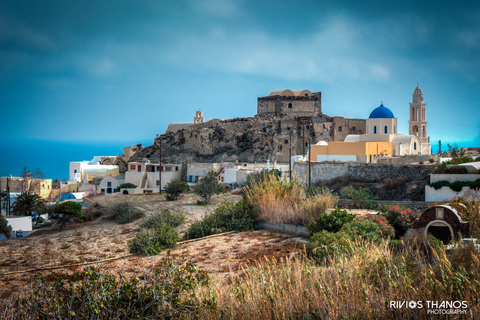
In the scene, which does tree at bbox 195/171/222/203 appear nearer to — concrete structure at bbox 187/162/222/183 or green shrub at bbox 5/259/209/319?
green shrub at bbox 5/259/209/319

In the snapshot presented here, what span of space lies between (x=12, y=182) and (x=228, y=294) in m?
43.6

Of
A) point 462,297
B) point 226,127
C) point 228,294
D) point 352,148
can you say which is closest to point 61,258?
point 228,294

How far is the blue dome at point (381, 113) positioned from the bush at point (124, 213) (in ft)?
68.8

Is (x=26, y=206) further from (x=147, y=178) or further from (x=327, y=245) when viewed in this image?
(x=327, y=245)

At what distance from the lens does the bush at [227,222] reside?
10.8 metres

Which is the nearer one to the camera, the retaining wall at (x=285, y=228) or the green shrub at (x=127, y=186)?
the retaining wall at (x=285, y=228)

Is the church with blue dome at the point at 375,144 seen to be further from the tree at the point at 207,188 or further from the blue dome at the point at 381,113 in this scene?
the tree at the point at 207,188

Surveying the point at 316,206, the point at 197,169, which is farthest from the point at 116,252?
the point at 197,169

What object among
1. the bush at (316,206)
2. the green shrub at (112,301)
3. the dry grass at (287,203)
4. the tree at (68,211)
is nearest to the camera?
the green shrub at (112,301)

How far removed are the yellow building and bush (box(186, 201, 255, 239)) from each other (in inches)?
702

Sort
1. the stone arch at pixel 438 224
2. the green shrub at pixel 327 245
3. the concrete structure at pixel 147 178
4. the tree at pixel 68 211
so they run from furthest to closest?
the concrete structure at pixel 147 178
the tree at pixel 68 211
the stone arch at pixel 438 224
the green shrub at pixel 327 245

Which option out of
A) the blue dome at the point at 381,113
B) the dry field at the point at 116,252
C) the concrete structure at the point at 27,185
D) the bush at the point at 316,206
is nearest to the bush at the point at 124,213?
the dry field at the point at 116,252

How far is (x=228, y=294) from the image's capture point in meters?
4.09

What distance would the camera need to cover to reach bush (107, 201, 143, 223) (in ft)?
51.7
